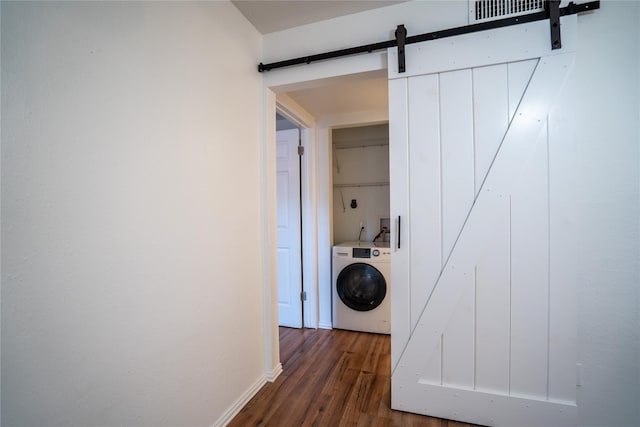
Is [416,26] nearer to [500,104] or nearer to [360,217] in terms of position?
[500,104]

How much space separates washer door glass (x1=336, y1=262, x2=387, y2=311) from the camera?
2.80 metres

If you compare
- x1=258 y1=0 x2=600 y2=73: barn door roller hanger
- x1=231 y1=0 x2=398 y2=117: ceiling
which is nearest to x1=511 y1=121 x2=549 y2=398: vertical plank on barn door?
x1=258 y1=0 x2=600 y2=73: barn door roller hanger

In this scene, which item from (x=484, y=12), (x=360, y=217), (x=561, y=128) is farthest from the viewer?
(x=360, y=217)

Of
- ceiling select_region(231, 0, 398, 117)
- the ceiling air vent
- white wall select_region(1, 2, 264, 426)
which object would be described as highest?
ceiling select_region(231, 0, 398, 117)

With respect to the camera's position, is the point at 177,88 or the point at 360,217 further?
the point at 360,217

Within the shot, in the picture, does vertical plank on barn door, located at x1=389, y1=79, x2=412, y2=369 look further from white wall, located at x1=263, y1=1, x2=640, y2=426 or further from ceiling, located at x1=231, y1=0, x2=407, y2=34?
white wall, located at x1=263, y1=1, x2=640, y2=426

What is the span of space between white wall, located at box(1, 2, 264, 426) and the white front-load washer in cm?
139

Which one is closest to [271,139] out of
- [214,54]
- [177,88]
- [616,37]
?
[214,54]

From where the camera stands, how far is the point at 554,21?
140 centimetres

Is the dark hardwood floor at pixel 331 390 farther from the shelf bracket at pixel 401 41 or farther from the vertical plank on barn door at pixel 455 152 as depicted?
the shelf bracket at pixel 401 41

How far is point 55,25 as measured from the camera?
869 millimetres

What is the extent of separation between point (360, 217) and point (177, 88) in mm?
2619

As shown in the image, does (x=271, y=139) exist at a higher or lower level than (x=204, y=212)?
higher

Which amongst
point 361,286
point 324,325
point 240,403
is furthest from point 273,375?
point 361,286
